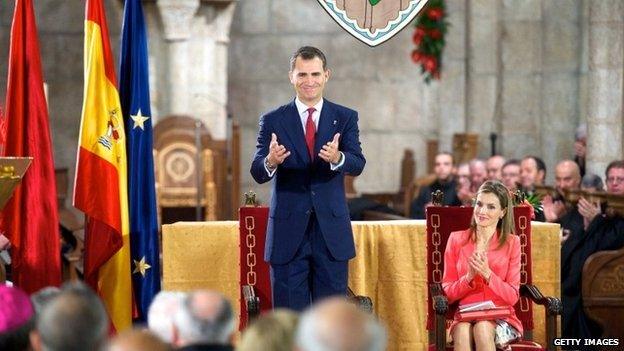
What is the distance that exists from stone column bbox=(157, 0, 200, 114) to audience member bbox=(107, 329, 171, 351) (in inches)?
439

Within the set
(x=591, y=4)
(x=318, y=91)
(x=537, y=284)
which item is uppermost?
(x=591, y=4)

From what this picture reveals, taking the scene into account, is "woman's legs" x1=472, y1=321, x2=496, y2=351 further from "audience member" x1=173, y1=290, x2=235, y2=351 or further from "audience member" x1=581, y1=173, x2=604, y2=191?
"audience member" x1=581, y1=173, x2=604, y2=191

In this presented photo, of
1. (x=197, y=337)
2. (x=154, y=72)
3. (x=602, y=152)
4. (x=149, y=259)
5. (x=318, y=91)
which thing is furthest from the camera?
(x=154, y=72)

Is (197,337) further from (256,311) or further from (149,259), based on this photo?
(149,259)

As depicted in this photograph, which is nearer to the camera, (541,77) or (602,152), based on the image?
(602,152)

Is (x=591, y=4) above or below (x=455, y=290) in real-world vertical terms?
above

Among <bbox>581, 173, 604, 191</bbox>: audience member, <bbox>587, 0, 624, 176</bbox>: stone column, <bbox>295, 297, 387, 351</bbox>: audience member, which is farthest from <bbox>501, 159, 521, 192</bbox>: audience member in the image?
<bbox>295, 297, 387, 351</bbox>: audience member

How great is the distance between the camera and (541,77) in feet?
51.9

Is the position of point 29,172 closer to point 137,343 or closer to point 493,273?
point 493,273

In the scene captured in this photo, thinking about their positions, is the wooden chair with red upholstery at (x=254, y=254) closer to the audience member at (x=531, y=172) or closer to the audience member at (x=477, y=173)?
the audience member at (x=531, y=172)

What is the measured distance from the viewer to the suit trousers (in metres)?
6.61

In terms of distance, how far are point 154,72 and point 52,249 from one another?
25.7 feet

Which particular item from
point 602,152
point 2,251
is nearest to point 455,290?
point 2,251

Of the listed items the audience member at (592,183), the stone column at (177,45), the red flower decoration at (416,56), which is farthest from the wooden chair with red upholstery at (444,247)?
the red flower decoration at (416,56)
